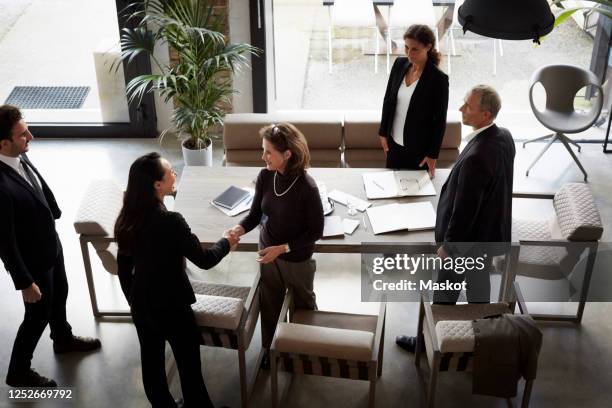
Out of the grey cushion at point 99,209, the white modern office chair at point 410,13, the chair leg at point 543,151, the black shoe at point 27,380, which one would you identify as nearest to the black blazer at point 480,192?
the grey cushion at point 99,209

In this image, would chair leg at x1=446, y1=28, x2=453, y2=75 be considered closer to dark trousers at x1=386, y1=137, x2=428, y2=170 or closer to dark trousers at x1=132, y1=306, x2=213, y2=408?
dark trousers at x1=386, y1=137, x2=428, y2=170

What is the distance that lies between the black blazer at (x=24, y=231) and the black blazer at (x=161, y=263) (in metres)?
0.57

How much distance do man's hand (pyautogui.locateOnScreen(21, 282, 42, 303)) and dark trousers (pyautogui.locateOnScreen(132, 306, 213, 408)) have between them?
600mm

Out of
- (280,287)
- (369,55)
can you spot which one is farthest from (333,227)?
(369,55)

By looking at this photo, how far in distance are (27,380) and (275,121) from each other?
263 centimetres

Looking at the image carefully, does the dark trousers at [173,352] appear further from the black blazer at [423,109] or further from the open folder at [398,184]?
the black blazer at [423,109]

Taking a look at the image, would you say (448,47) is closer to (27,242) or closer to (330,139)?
(330,139)

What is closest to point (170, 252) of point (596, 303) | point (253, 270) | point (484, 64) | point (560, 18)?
point (253, 270)

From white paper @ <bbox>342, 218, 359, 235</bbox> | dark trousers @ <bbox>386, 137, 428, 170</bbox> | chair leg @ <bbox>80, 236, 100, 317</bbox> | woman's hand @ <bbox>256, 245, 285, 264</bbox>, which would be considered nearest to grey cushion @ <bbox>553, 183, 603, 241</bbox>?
dark trousers @ <bbox>386, 137, 428, 170</bbox>

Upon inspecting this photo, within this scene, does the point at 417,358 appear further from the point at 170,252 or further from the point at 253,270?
the point at 170,252

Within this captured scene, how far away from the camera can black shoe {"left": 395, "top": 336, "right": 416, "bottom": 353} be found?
4.37 meters

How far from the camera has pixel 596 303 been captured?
16.0 ft

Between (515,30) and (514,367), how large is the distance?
163cm

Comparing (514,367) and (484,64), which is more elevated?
(484,64)
